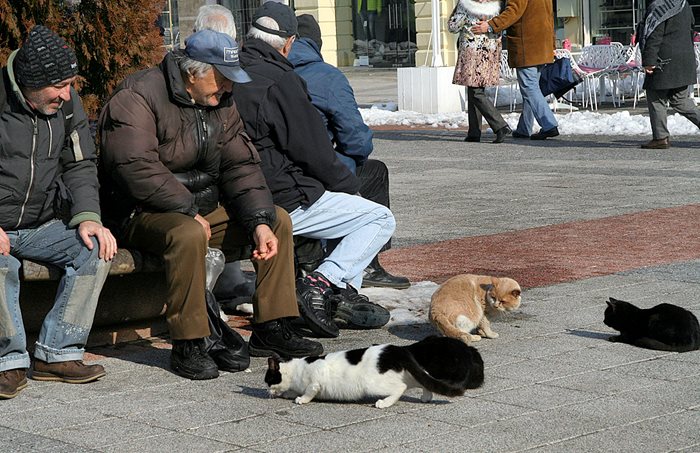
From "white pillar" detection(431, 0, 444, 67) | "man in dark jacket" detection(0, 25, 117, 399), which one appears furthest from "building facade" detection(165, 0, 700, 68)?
"man in dark jacket" detection(0, 25, 117, 399)

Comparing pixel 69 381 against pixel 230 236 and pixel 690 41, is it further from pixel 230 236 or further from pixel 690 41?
pixel 690 41

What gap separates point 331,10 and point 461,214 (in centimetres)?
2449

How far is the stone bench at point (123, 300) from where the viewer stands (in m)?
5.95

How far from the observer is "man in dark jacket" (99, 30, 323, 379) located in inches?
225

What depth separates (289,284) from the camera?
6.12 m

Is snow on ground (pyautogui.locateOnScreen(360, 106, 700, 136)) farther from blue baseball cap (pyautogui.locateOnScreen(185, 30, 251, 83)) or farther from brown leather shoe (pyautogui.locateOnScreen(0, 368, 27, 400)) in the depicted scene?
brown leather shoe (pyautogui.locateOnScreen(0, 368, 27, 400))

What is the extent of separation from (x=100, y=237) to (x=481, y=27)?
A: 11445mm

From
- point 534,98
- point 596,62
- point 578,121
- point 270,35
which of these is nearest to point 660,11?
point 534,98

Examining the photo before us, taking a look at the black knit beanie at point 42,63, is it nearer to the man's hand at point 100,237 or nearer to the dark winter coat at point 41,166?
the dark winter coat at point 41,166

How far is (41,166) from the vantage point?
18.7 ft

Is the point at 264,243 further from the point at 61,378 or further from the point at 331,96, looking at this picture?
the point at 331,96

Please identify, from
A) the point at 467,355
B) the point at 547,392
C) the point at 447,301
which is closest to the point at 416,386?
the point at 467,355

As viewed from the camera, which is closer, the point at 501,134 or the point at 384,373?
the point at 384,373

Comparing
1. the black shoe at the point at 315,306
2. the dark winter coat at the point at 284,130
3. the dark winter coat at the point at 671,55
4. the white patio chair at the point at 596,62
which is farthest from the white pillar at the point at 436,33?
the black shoe at the point at 315,306
